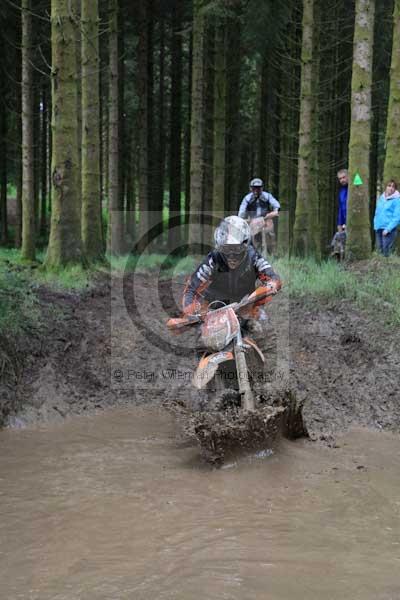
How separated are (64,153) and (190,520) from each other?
28.3 ft

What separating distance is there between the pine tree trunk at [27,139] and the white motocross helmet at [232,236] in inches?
401

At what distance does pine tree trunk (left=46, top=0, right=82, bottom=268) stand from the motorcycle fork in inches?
254

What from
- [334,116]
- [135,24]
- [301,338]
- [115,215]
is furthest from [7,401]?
[334,116]

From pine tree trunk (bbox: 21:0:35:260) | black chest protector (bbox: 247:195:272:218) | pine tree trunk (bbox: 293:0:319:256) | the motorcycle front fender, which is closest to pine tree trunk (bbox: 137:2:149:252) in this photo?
pine tree trunk (bbox: 21:0:35:260)

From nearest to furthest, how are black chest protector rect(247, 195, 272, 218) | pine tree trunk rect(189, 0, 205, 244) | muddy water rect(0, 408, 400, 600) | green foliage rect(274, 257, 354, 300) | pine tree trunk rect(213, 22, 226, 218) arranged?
muddy water rect(0, 408, 400, 600), green foliage rect(274, 257, 354, 300), black chest protector rect(247, 195, 272, 218), pine tree trunk rect(189, 0, 205, 244), pine tree trunk rect(213, 22, 226, 218)

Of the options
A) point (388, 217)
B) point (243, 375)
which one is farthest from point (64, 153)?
point (243, 375)

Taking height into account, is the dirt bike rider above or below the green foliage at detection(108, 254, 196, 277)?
above

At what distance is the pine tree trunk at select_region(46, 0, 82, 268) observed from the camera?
11.3 m

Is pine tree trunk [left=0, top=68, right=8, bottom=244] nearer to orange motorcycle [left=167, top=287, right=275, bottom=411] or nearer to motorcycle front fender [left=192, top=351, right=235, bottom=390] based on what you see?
orange motorcycle [left=167, top=287, right=275, bottom=411]

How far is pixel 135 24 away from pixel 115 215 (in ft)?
26.8

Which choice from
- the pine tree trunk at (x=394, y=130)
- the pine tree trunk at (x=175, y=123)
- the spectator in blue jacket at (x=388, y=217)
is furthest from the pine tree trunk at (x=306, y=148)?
the pine tree trunk at (x=175, y=123)

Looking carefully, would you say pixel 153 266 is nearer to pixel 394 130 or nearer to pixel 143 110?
pixel 394 130

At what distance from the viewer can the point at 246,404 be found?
17.8 ft

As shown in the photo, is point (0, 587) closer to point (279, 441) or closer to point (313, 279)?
point (279, 441)
